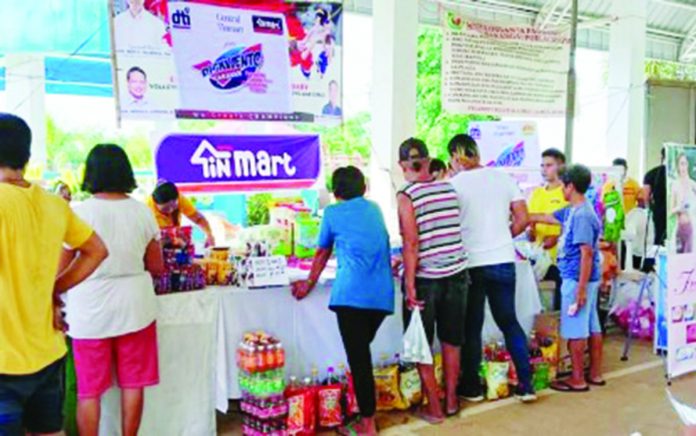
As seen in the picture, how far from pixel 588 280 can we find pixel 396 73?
2309mm

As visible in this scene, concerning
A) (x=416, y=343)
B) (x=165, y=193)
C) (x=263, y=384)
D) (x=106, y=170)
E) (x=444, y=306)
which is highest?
(x=106, y=170)

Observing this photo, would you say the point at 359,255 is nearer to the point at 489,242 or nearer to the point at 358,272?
the point at 358,272

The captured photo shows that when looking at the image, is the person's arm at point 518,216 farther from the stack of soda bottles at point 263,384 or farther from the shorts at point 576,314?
the stack of soda bottles at point 263,384

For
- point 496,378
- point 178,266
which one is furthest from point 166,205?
point 496,378

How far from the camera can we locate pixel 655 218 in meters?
5.27

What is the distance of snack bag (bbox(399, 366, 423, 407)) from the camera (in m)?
3.74

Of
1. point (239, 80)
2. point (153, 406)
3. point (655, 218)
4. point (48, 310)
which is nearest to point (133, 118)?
point (239, 80)

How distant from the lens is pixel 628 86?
771cm

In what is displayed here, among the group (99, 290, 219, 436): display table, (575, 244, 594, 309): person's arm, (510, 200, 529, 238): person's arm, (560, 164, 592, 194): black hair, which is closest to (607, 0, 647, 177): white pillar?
(560, 164, 592, 194): black hair

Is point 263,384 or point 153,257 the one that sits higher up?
point 153,257

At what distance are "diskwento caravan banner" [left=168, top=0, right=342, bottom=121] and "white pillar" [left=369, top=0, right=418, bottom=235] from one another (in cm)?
92

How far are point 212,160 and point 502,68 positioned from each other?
2641 mm

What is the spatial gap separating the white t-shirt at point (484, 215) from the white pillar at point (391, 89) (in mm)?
1737

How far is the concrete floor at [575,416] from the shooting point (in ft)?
11.5
